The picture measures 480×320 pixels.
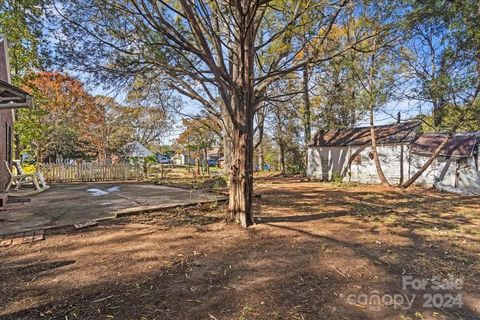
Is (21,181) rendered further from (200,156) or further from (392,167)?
(200,156)

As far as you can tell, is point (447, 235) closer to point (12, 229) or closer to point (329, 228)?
point (329, 228)

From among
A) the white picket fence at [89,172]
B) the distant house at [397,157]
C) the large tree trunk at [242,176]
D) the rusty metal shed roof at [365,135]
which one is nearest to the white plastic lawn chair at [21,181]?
the white picket fence at [89,172]

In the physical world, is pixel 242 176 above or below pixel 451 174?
above

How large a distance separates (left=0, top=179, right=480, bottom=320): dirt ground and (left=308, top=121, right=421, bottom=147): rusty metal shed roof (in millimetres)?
11113

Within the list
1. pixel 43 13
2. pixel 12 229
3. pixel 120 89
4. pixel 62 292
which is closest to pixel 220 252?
pixel 62 292

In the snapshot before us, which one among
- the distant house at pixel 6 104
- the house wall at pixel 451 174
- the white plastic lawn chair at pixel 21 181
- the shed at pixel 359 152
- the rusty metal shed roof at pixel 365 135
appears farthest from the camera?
the rusty metal shed roof at pixel 365 135

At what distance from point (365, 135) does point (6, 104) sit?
55.6 ft

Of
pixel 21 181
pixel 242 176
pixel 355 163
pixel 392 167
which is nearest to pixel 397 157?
pixel 392 167

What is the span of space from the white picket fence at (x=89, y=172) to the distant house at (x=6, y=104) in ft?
8.35

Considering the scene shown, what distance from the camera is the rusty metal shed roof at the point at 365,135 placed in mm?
15445

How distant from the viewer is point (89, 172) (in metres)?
14.5

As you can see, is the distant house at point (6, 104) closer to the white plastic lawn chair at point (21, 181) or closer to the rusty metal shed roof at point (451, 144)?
the white plastic lawn chair at point (21, 181)

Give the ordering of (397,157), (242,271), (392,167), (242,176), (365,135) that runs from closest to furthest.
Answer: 1. (242,271)
2. (242,176)
3. (397,157)
4. (392,167)
5. (365,135)

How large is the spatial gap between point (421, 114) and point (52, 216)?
1319cm
